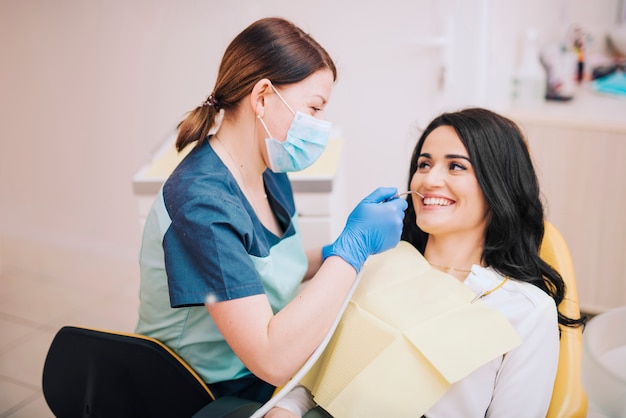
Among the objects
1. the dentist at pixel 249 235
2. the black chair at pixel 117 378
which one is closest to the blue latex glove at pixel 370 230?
the dentist at pixel 249 235

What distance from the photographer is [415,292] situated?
134 cm

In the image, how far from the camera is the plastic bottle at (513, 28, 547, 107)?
265 cm

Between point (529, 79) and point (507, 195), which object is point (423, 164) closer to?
point (507, 195)

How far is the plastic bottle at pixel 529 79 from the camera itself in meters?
2.65

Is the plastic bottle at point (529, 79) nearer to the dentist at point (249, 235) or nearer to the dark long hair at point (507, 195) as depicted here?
the dark long hair at point (507, 195)

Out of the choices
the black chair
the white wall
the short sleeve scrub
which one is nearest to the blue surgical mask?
the short sleeve scrub

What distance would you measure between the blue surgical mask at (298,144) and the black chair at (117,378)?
453 mm

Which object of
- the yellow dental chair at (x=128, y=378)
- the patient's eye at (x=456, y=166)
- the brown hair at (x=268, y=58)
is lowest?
the yellow dental chair at (x=128, y=378)

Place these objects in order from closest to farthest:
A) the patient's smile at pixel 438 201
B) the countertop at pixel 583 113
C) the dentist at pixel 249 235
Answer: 1. the dentist at pixel 249 235
2. the patient's smile at pixel 438 201
3. the countertop at pixel 583 113

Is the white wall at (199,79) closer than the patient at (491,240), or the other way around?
the patient at (491,240)

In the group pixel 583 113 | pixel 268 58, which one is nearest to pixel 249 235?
pixel 268 58

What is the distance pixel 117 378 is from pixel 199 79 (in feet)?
5.34

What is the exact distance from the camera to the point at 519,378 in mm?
1214

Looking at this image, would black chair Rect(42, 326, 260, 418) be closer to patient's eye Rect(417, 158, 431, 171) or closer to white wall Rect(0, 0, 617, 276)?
patient's eye Rect(417, 158, 431, 171)
